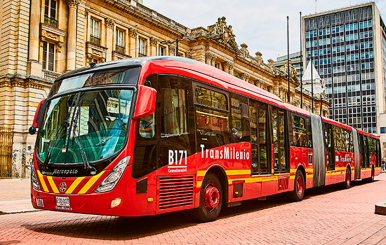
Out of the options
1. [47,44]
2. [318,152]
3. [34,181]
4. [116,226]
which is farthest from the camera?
[47,44]

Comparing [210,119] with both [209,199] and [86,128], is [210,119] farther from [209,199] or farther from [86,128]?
[86,128]

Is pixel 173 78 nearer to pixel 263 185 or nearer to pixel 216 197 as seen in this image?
pixel 216 197

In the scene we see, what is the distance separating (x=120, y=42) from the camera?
1503 inches

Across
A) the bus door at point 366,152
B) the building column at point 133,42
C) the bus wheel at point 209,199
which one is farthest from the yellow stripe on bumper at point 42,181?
the building column at point 133,42

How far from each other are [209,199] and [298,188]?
6.38 metres

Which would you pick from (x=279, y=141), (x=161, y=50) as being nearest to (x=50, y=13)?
(x=161, y=50)

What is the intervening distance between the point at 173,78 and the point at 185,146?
1405mm

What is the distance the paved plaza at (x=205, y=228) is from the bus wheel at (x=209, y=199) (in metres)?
0.19

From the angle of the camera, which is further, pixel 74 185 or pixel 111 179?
pixel 74 185

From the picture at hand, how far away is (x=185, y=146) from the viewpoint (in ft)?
25.9

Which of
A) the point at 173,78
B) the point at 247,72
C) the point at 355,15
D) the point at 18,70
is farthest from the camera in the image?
the point at 355,15

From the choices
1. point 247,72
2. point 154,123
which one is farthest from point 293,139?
point 247,72

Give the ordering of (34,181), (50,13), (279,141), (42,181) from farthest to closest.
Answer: (50,13) < (279,141) < (34,181) < (42,181)

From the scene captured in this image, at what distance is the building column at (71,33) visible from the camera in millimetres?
31438
